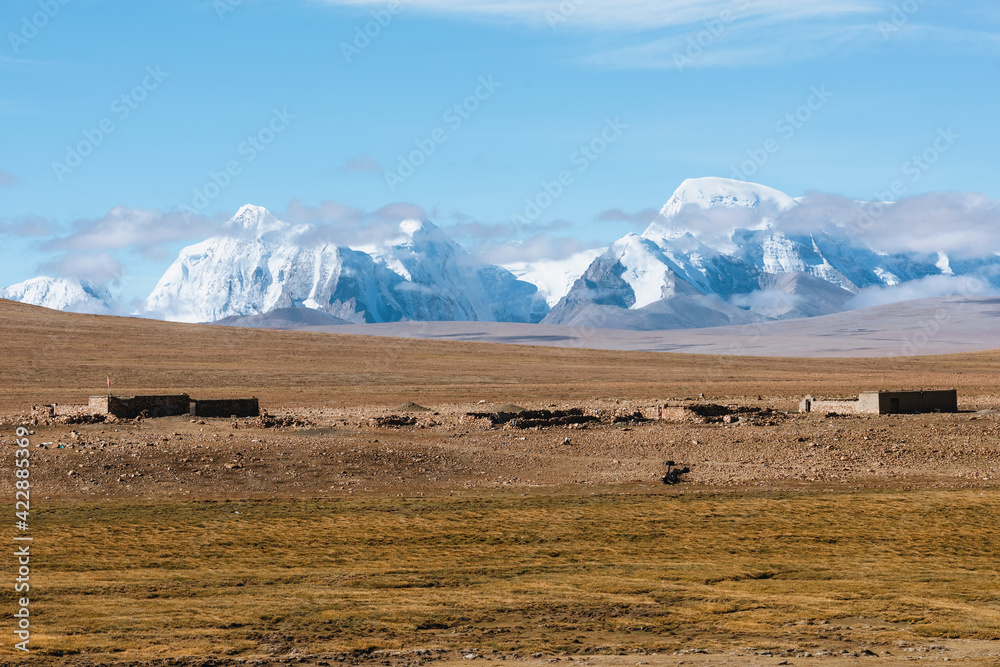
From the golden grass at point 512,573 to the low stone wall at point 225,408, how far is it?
17.4 metres

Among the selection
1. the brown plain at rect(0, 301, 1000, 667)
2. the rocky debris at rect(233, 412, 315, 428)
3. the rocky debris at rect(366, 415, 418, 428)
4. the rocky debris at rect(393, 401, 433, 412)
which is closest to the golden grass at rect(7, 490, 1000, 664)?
the brown plain at rect(0, 301, 1000, 667)

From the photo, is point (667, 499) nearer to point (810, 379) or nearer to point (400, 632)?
point (400, 632)

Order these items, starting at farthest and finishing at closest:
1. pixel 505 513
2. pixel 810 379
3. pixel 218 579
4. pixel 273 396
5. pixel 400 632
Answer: pixel 810 379 < pixel 273 396 < pixel 505 513 < pixel 218 579 < pixel 400 632

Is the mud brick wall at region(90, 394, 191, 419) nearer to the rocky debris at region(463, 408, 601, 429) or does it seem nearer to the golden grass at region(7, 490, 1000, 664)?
the rocky debris at region(463, 408, 601, 429)

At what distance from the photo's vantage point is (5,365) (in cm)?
8144

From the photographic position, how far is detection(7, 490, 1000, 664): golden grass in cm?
1535

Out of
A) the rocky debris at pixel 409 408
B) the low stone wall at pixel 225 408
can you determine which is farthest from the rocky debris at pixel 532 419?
the rocky debris at pixel 409 408

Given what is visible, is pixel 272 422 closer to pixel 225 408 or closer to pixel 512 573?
pixel 225 408

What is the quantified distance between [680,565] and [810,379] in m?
72.7

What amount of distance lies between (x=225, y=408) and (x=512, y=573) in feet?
89.2

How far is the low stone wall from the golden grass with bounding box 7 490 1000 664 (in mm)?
17425

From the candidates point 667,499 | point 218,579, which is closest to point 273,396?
point 667,499

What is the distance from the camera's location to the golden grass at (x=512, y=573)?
15.4 m


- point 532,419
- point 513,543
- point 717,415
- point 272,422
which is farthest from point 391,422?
point 513,543
